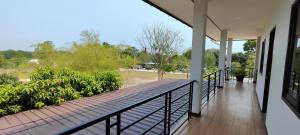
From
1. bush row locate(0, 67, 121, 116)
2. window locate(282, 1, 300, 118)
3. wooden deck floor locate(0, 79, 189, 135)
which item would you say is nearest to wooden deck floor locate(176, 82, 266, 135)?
wooden deck floor locate(0, 79, 189, 135)

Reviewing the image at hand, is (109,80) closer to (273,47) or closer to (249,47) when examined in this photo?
(273,47)

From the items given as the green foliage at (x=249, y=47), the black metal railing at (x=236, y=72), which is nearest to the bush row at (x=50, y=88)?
the black metal railing at (x=236, y=72)

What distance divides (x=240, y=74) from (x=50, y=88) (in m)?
7.96

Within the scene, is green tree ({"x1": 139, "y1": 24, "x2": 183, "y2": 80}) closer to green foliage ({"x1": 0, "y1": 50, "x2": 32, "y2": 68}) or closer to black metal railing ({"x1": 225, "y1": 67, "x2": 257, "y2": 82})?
black metal railing ({"x1": 225, "y1": 67, "x2": 257, "y2": 82})

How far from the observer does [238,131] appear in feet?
8.69

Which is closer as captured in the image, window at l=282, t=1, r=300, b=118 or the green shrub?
window at l=282, t=1, r=300, b=118

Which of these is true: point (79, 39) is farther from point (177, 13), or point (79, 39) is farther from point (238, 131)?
point (238, 131)

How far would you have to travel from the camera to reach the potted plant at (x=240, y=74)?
322 inches

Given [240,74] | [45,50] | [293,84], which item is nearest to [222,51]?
[240,74]

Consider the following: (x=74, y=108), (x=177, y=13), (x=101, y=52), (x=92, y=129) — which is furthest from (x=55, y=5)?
(x=92, y=129)

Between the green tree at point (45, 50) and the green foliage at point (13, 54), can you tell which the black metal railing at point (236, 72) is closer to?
the green tree at point (45, 50)

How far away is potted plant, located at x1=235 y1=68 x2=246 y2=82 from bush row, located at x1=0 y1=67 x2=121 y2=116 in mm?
5873

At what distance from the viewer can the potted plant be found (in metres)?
8.17

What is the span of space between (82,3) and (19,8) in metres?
3.59
